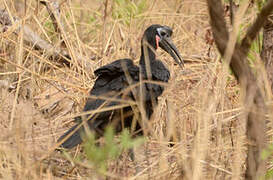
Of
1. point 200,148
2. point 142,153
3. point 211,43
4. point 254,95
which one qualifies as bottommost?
point 142,153

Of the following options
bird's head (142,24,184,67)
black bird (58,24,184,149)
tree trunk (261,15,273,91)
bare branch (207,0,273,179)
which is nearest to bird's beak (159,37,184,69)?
bird's head (142,24,184,67)

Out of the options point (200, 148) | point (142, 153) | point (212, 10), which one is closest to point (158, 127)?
point (142, 153)

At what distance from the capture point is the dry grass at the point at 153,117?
2510 mm

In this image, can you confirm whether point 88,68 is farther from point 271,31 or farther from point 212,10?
point 212,10

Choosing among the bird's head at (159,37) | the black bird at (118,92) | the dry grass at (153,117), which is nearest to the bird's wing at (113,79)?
the black bird at (118,92)

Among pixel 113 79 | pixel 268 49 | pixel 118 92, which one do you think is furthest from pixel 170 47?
pixel 118 92

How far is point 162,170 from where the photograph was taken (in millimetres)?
2490

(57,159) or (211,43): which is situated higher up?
(211,43)

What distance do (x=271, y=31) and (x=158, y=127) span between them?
1.10 meters

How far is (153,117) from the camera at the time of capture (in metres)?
3.23

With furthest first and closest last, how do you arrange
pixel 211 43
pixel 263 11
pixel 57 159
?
pixel 211 43
pixel 57 159
pixel 263 11

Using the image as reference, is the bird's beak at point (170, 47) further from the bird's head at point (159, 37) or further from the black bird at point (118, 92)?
the black bird at point (118, 92)

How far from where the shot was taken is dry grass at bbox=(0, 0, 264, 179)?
8.23ft

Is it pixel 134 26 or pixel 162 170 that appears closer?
pixel 162 170
